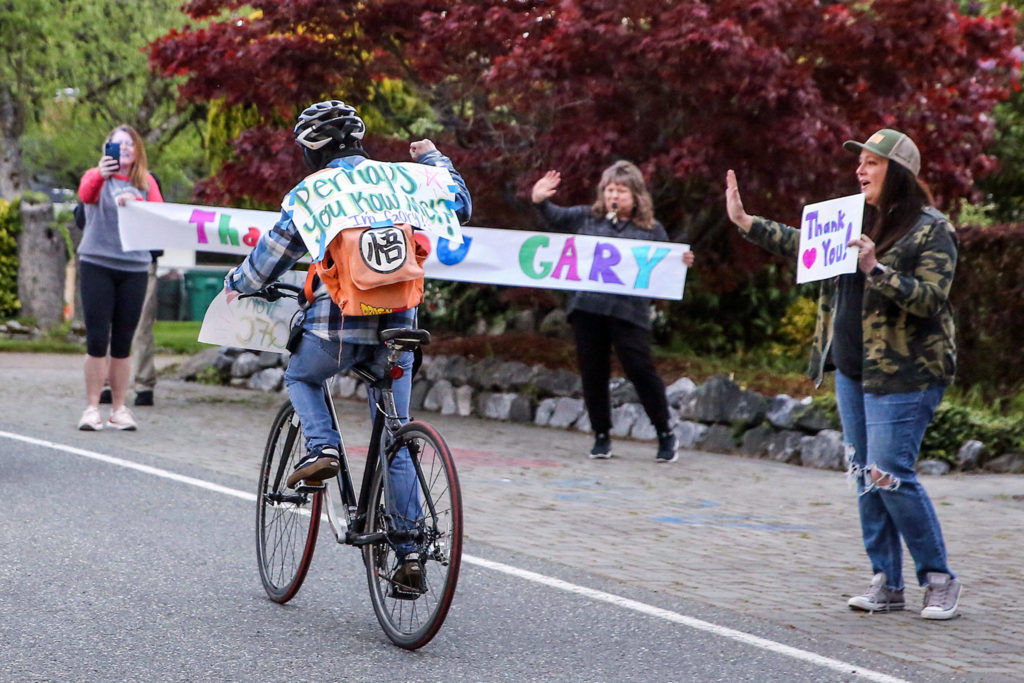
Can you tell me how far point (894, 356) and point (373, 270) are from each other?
6.95 feet

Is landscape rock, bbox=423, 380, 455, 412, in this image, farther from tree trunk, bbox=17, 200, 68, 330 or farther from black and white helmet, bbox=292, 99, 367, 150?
tree trunk, bbox=17, 200, 68, 330

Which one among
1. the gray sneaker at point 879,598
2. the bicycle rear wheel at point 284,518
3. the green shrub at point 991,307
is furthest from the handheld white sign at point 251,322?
the green shrub at point 991,307

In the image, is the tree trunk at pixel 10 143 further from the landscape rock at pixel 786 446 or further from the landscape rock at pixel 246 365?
the landscape rock at pixel 786 446

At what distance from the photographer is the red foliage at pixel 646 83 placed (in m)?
11.1

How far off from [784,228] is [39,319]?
1950 cm

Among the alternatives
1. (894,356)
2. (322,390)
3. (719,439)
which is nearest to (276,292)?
(322,390)

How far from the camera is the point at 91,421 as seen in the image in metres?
11.0

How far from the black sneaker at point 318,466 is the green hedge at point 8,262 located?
1985 centimetres

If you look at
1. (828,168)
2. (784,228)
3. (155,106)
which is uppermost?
(155,106)

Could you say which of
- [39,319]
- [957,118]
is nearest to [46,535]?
[957,118]

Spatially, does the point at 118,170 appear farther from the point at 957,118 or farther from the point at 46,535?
the point at 957,118

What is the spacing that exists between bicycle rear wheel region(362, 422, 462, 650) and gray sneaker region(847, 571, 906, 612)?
1.93m

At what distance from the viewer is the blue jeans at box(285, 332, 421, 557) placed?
17.0 feet

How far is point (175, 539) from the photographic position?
275 inches
